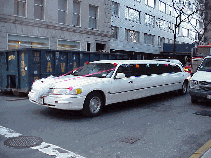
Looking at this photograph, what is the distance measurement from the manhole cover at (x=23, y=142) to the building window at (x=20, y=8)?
47.2ft

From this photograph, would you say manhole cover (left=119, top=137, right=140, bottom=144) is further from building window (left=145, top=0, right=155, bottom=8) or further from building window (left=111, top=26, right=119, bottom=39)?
building window (left=145, top=0, right=155, bottom=8)

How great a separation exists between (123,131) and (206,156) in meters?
2.05

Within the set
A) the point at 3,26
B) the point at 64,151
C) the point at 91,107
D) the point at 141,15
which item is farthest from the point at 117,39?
the point at 64,151

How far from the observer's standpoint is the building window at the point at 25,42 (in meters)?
17.0

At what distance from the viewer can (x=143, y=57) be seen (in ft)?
125

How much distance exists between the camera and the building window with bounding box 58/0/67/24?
20094 millimetres

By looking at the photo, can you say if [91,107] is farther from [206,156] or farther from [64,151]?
[206,156]

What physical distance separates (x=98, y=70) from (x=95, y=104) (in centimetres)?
131

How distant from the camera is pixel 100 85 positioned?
278 inches

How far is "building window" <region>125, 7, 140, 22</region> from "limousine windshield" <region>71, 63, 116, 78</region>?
25301 millimetres

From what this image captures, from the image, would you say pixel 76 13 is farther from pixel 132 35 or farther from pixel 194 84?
pixel 194 84

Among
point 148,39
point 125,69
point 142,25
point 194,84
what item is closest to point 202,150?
point 125,69

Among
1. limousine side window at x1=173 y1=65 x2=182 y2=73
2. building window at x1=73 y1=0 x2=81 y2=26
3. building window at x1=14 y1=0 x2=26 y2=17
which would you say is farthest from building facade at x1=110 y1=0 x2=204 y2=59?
limousine side window at x1=173 y1=65 x2=182 y2=73

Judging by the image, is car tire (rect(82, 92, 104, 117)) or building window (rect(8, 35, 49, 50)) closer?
A: car tire (rect(82, 92, 104, 117))
